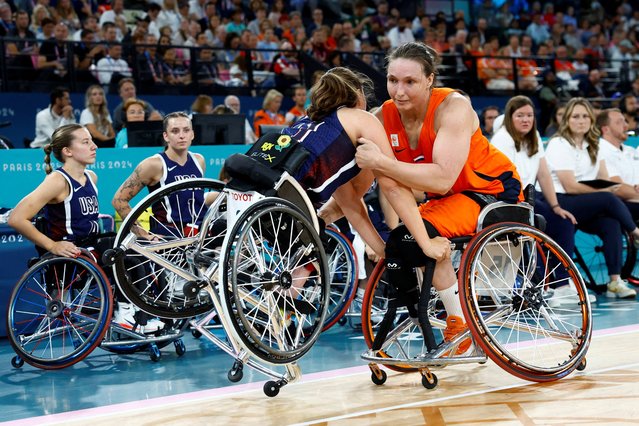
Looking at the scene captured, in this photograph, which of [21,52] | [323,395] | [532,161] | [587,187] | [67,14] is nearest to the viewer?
[323,395]

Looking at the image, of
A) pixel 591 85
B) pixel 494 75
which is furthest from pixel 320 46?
pixel 591 85

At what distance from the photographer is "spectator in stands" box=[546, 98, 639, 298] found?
6074 mm

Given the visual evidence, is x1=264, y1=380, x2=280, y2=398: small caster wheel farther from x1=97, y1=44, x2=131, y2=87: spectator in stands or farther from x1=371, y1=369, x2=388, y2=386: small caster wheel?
x1=97, y1=44, x2=131, y2=87: spectator in stands

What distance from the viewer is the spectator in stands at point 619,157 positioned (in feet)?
21.7

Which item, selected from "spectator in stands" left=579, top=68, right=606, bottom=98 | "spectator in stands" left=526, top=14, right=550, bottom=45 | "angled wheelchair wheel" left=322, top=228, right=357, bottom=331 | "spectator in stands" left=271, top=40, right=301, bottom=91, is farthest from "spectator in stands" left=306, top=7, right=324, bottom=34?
"angled wheelchair wheel" left=322, top=228, right=357, bottom=331

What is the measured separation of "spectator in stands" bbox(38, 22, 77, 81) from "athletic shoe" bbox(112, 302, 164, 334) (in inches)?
176

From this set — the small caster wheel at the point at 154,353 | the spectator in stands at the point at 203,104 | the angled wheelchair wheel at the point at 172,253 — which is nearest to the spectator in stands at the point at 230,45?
the spectator in stands at the point at 203,104

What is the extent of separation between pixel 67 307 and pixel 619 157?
169 inches

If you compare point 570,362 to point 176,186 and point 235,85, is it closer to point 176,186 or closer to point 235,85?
point 176,186

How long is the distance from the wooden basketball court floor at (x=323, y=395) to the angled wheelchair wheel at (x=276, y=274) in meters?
0.28

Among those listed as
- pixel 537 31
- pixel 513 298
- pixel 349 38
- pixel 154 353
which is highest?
pixel 537 31

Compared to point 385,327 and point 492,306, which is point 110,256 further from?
point 492,306

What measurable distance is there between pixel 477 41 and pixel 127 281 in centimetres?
999

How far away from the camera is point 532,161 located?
594cm
